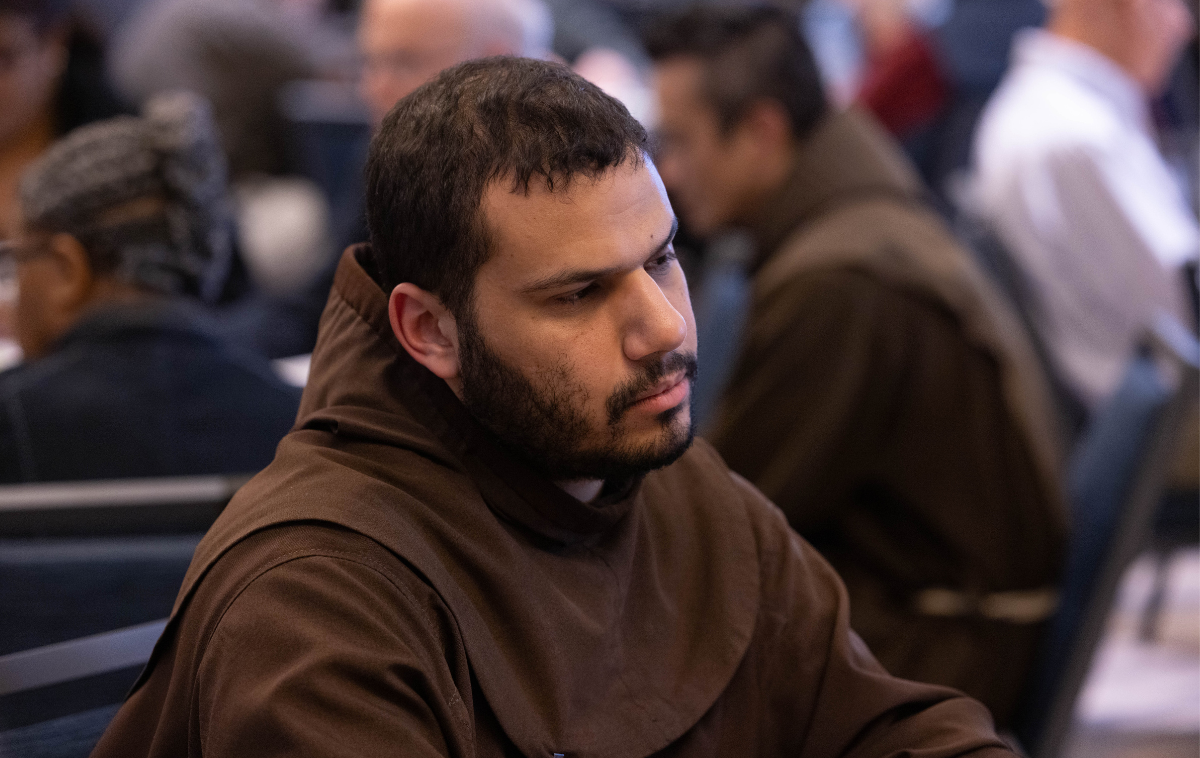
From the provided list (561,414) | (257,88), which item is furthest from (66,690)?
(257,88)

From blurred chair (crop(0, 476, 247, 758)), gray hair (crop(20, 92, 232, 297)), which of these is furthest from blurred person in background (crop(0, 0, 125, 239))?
blurred chair (crop(0, 476, 247, 758))

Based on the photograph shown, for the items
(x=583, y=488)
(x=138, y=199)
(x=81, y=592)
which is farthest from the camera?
(x=138, y=199)

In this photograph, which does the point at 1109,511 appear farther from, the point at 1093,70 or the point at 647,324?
the point at 1093,70

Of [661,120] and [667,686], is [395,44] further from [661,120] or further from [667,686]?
[667,686]

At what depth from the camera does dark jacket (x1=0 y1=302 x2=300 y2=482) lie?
1496 millimetres

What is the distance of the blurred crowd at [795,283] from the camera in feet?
5.29

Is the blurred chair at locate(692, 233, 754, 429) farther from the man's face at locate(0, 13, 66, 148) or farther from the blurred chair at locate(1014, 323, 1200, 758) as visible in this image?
the man's face at locate(0, 13, 66, 148)

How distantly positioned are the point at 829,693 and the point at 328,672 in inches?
20.0

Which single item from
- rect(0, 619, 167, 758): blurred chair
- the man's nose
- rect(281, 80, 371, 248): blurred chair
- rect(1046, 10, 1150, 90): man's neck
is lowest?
rect(281, 80, 371, 248): blurred chair

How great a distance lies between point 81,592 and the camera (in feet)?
3.75

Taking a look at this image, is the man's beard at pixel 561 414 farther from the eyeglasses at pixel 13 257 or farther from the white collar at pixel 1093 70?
the white collar at pixel 1093 70

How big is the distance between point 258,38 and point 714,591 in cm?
326

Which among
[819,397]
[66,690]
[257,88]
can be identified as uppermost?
[66,690]

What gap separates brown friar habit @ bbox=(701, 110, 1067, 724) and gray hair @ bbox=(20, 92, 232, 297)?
887mm
